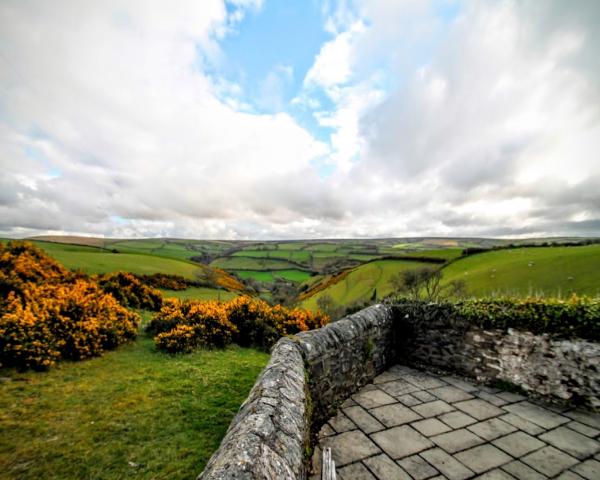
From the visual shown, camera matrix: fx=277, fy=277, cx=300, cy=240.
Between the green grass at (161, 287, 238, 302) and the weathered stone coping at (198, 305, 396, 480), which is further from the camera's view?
the green grass at (161, 287, 238, 302)

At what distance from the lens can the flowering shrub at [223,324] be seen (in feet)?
24.3

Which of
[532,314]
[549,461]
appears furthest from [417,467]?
[532,314]

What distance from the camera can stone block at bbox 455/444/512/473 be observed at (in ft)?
11.3

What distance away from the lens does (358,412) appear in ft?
15.2

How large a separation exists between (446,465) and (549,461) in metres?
1.34

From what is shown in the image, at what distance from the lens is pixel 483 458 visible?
360 cm

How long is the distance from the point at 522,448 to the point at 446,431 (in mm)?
918

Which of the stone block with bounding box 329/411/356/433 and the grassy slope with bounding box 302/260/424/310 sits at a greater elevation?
the stone block with bounding box 329/411/356/433

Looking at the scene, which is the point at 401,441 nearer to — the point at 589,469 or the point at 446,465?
the point at 446,465

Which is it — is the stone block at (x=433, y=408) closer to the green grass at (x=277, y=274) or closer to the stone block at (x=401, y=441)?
the stone block at (x=401, y=441)

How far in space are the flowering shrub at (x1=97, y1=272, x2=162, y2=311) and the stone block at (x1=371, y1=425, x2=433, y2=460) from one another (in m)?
10.5

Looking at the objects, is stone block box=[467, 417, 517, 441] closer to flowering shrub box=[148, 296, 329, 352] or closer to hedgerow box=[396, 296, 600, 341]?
hedgerow box=[396, 296, 600, 341]

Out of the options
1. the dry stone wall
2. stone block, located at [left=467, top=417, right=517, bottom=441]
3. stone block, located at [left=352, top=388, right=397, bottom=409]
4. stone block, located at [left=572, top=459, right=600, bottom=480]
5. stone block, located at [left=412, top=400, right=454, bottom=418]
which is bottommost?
stone block, located at [left=352, top=388, right=397, bottom=409]

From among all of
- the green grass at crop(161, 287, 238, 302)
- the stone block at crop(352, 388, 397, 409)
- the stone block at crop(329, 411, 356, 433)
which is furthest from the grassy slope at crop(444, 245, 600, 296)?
the stone block at crop(329, 411, 356, 433)
